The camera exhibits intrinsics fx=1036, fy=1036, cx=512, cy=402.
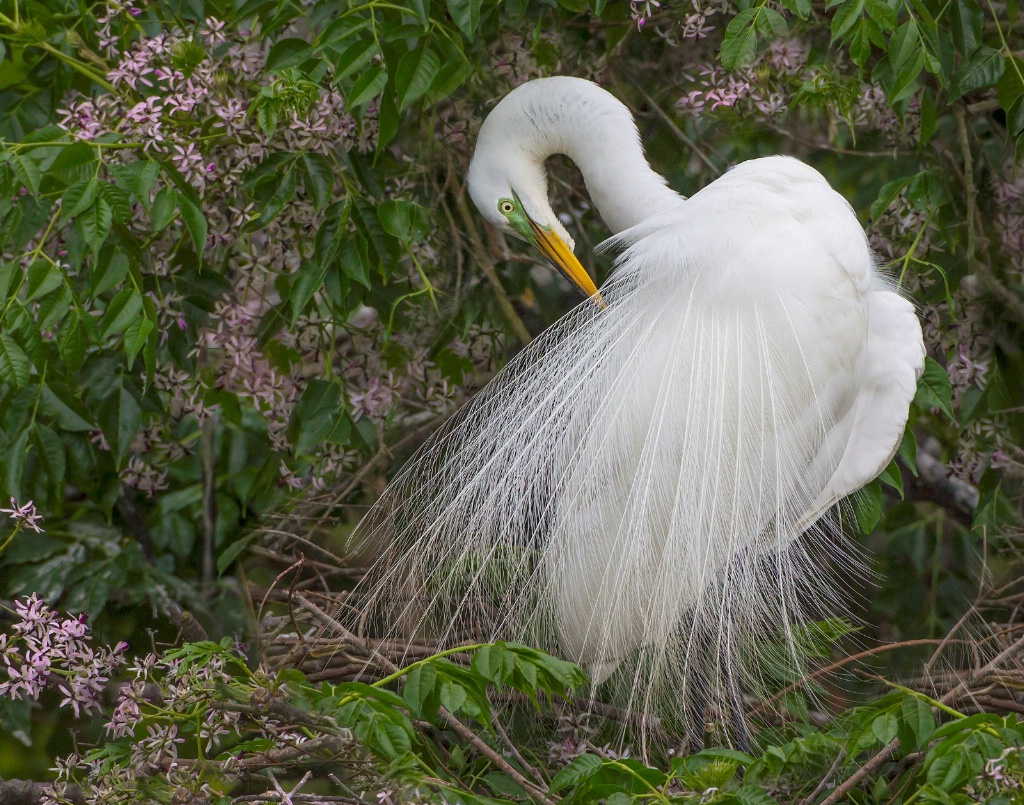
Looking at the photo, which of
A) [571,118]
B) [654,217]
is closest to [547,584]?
[654,217]

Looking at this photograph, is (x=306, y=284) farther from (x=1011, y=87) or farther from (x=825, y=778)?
(x=1011, y=87)

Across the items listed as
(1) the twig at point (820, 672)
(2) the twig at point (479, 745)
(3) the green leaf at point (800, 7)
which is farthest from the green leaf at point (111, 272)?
(1) the twig at point (820, 672)

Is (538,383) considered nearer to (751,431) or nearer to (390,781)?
(751,431)

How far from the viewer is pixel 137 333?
1.73 meters

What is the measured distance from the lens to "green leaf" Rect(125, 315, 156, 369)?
5.55 ft

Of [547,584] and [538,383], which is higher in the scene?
[538,383]

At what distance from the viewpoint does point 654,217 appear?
2041 mm

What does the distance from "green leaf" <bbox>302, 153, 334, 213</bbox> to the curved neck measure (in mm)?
451

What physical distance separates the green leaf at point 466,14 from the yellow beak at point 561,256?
55 centimetres

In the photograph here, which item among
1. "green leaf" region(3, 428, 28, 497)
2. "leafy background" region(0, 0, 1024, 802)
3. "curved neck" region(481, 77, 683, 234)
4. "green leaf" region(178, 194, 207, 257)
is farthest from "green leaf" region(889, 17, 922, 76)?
"green leaf" region(3, 428, 28, 497)

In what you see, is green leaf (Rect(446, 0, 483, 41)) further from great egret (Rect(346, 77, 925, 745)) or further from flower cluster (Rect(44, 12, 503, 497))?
great egret (Rect(346, 77, 925, 745))

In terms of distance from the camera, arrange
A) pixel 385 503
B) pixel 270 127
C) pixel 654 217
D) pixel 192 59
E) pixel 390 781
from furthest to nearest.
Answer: pixel 385 503
pixel 654 217
pixel 192 59
pixel 270 127
pixel 390 781

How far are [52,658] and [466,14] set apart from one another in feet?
3.88

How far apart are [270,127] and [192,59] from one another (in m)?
0.32
